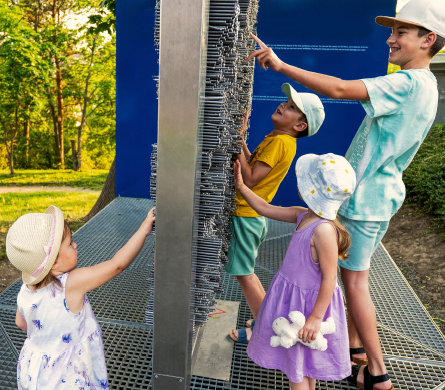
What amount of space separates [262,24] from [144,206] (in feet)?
9.89

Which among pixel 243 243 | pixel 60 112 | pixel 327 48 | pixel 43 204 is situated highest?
→ pixel 327 48

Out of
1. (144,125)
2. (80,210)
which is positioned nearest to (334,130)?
(144,125)

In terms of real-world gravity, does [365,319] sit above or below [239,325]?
above

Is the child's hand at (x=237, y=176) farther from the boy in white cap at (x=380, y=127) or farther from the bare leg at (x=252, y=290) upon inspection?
the bare leg at (x=252, y=290)

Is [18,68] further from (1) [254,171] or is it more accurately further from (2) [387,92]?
(2) [387,92]

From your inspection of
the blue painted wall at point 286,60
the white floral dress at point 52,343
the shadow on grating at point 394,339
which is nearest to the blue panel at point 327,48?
the blue painted wall at point 286,60

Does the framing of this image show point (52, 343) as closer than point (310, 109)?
Yes

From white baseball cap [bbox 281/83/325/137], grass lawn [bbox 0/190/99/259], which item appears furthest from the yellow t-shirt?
grass lawn [bbox 0/190/99/259]

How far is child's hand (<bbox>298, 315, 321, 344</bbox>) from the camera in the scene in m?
1.67

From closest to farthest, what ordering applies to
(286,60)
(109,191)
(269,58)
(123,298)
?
(269,58) → (123,298) → (286,60) → (109,191)

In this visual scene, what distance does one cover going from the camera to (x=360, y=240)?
203cm

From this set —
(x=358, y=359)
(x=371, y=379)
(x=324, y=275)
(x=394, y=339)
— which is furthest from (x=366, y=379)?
(x=324, y=275)

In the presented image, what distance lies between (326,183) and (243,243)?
0.74 metres

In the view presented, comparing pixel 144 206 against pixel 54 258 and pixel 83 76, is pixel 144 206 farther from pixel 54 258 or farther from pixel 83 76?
pixel 83 76
